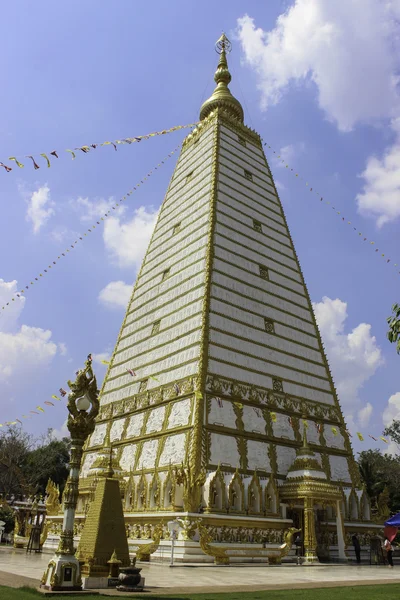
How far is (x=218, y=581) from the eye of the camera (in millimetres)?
10992

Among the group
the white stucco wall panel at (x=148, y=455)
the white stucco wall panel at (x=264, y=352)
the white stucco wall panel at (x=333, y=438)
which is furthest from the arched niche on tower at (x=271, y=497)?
the white stucco wall panel at (x=264, y=352)

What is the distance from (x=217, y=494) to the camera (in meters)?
18.6

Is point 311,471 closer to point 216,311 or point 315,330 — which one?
point 216,311

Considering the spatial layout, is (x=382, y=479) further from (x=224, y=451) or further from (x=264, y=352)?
(x=224, y=451)

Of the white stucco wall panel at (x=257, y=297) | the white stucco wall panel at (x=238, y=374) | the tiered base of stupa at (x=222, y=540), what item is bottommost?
the tiered base of stupa at (x=222, y=540)

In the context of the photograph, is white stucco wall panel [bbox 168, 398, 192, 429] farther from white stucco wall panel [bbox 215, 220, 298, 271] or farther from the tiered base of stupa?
white stucco wall panel [bbox 215, 220, 298, 271]

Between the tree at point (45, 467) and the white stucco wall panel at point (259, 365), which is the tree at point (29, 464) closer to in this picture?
the tree at point (45, 467)

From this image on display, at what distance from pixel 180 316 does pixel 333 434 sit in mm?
10042

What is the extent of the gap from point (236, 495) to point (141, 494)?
435 cm

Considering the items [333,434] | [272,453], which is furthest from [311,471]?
[333,434]

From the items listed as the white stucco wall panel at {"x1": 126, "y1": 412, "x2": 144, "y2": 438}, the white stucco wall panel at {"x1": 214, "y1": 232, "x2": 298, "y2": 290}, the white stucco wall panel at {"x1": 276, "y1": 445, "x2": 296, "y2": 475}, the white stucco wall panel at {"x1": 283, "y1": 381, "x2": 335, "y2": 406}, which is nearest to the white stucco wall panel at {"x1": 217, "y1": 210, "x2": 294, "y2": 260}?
the white stucco wall panel at {"x1": 214, "y1": 232, "x2": 298, "y2": 290}

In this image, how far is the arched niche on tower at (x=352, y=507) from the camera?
22.6m

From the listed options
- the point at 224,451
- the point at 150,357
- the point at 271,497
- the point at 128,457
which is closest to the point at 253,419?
the point at 224,451

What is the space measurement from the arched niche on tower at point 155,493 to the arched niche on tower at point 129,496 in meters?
1.30
